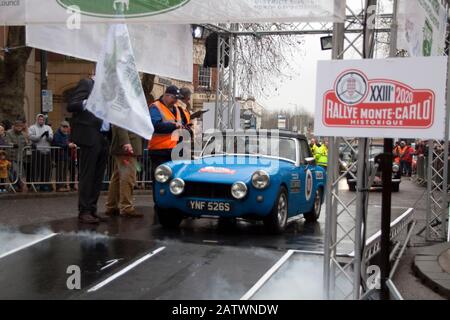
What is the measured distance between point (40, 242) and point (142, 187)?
735 cm

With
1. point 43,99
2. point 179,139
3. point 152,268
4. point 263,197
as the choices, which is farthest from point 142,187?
point 152,268

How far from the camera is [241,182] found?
7.16 m

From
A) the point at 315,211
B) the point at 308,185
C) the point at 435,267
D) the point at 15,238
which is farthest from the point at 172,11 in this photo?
the point at 315,211

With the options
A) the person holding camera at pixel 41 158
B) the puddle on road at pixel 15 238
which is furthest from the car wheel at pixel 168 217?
the person holding camera at pixel 41 158

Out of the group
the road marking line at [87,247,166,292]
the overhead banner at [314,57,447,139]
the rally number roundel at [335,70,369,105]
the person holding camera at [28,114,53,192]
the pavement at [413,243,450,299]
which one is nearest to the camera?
the overhead banner at [314,57,447,139]

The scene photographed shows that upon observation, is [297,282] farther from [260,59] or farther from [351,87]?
[260,59]

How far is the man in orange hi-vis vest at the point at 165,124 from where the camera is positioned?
27.0ft

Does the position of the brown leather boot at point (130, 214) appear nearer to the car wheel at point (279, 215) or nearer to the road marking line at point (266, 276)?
the car wheel at point (279, 215)

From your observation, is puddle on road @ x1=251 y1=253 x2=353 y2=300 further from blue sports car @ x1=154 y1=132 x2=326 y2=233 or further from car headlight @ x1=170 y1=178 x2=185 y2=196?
car headlight @ x1=170 y1=178 x2=185 y2=196

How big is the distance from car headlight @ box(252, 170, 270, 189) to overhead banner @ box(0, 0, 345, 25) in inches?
119

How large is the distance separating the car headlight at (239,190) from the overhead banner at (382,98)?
10.1 ft

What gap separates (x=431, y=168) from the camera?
27.6ft

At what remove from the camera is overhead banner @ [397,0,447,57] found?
4.49 m

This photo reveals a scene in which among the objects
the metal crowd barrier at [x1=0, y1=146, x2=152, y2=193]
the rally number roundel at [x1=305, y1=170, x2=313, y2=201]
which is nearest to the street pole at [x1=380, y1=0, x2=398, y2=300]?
the rally number roundel at [x1=305, y1=170, x2=313, y2=201]
